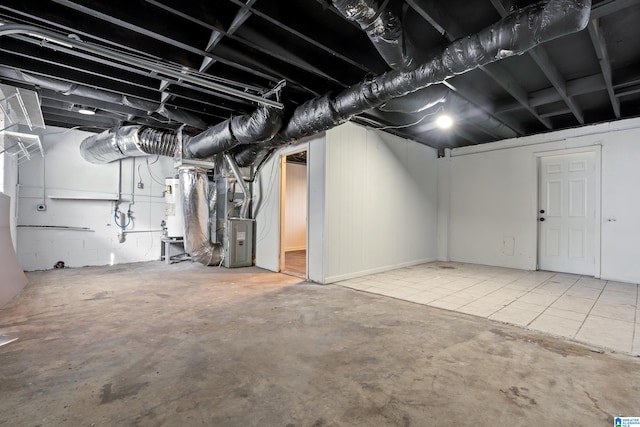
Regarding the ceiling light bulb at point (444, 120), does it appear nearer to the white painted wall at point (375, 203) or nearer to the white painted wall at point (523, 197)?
the white painted wall at point (375, 203)

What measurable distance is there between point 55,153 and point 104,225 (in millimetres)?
1438

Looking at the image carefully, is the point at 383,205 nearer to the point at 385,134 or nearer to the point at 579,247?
the point at 385,134

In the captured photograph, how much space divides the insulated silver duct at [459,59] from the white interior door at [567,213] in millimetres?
4021

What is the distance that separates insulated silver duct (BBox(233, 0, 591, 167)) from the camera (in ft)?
5.90

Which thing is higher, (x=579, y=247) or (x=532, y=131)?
(x=532, y=131)

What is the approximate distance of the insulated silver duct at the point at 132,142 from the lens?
14.8 ft

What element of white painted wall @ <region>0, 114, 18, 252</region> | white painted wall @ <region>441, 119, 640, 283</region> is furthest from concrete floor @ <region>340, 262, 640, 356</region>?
white painted wall @ <region>0, 114, 18, 252</region>

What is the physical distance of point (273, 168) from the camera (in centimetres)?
509

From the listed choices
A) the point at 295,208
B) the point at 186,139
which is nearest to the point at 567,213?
the point at 295,208

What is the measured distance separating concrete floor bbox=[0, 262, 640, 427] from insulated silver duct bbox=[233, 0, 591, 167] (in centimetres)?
209

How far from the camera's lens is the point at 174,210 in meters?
5.50

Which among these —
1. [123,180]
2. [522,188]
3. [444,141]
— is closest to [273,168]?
[123,180]

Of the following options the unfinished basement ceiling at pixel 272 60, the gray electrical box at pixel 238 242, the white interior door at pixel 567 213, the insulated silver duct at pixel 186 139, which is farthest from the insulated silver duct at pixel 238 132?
the white interior door at pixel 567 213

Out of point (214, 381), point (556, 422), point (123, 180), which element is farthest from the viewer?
point (123, 180)
